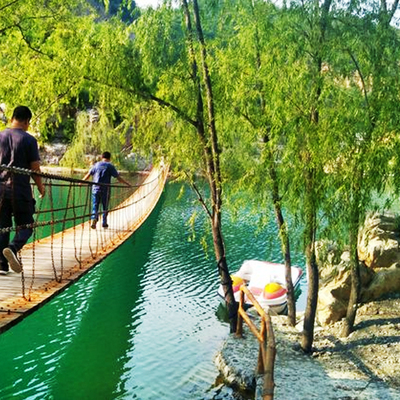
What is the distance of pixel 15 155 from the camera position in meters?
3.50

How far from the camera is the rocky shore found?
495 cm

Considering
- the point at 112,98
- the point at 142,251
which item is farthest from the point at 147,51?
the point at 142,251

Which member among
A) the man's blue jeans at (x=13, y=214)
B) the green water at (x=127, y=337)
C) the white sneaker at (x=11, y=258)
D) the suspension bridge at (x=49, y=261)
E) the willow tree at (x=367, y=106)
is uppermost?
the willow tree at (x=367, y=106)

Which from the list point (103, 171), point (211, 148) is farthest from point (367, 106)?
point (103, 171)

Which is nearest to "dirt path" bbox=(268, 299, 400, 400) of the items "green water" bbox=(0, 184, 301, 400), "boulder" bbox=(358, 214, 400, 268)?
"boulder" bbox=(358, 214, 400, 268)

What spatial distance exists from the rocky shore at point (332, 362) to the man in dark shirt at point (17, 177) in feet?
8.75

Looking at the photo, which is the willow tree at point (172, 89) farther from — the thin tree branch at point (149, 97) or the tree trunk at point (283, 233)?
the tree trunk at point (283, 233)

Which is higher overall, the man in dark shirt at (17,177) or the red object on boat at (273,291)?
the man in dark shirt at (17,177)

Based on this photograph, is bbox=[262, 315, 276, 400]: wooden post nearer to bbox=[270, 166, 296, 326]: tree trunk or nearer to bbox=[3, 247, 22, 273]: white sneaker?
bbox=[270, 166, 296, 326]: tree trunk

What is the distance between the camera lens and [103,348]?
6840 mm

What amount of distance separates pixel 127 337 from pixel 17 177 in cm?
427

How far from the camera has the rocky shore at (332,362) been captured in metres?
4.95

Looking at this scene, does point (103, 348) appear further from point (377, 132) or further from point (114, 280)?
point (377, 132)

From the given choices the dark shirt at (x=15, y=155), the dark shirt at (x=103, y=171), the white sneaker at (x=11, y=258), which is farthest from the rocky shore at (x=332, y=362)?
the dark shirt at (x=103, y=171)
